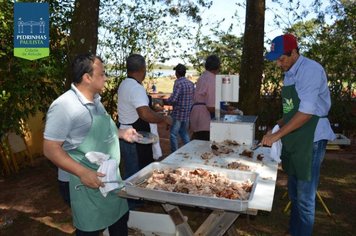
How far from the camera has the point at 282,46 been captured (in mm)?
2941

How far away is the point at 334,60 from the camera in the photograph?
8094 mm

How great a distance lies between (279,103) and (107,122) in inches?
247

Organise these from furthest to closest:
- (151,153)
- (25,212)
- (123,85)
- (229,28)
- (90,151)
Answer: (229,28), (25,212), (151,153), (123,85), (90,151)

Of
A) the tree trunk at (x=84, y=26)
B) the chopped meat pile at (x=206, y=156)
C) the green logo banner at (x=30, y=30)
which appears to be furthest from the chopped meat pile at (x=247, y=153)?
the green logo banner at (x=30, y=30)

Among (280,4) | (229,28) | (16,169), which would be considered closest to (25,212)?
(16,169)

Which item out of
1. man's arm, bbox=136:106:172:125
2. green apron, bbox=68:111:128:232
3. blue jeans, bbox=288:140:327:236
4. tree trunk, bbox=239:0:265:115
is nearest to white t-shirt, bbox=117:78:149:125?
man's arm, bbox=136:106:172:125

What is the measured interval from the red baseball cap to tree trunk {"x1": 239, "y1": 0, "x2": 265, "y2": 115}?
2969mm

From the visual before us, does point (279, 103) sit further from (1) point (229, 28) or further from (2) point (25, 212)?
(2) point (25, 212)

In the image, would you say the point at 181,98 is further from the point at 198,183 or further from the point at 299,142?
the point at 198,183

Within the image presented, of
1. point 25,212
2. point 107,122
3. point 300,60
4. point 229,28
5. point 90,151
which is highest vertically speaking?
point 229,28

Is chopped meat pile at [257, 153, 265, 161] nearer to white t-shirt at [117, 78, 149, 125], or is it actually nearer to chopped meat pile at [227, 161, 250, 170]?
chopped meat pile at [227, 161, 250, 170]

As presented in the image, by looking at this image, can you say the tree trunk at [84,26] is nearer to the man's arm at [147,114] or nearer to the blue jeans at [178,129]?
the man's arm at [147,114]

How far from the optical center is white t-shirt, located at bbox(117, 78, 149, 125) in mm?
3311

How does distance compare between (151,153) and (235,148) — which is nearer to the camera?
(235,148)
